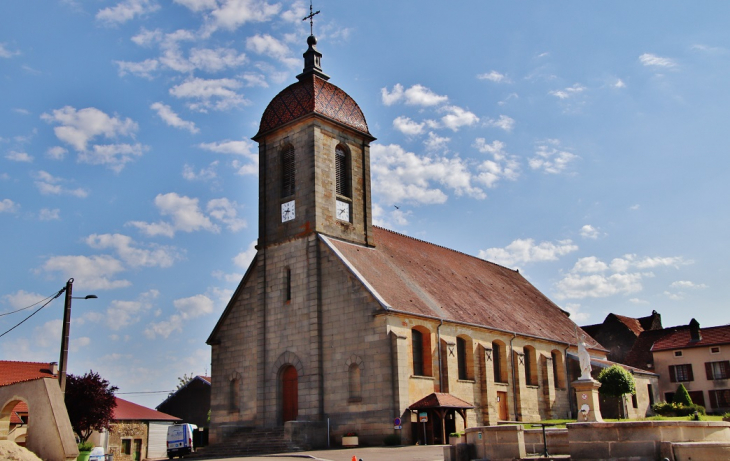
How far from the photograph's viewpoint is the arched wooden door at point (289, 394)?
3112 centimetres

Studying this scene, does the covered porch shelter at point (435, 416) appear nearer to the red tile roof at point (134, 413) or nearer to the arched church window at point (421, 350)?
the arched church window at point (421, 350)

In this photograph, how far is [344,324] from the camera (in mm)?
29750

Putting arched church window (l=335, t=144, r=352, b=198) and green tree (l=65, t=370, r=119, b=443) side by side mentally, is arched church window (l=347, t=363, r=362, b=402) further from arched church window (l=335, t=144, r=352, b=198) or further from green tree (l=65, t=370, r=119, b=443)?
green tree (l=65, t=370, r=119, b=443)

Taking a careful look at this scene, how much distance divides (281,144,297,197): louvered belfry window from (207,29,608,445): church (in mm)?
77

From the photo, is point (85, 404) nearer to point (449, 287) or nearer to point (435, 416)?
point (435, 416)

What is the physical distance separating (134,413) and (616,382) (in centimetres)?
2805

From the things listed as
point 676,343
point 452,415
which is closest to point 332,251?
point 452,415

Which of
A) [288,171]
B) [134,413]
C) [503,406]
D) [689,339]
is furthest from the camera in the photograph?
[689,339]

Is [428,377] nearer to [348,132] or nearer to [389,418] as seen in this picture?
[389,418]

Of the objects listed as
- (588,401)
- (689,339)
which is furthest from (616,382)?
(588,401)

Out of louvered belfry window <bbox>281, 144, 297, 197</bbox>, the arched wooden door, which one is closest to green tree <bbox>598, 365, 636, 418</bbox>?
the arched wooden door

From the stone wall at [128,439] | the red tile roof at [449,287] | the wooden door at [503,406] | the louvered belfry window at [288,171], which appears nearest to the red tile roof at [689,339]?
the red tile roof at [449,287]

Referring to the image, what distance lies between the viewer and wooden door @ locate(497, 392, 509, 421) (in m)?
34.0

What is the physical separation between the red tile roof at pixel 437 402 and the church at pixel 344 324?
7cm
